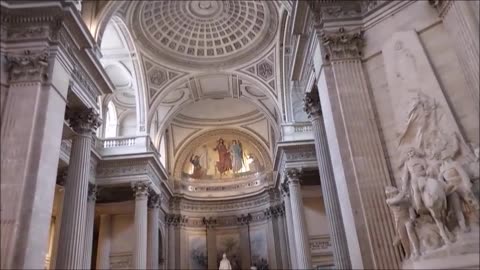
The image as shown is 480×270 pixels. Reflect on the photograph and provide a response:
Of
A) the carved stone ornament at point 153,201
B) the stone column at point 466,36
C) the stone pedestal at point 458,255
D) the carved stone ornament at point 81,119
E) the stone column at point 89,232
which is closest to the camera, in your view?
the stone pedestal at point 458,255

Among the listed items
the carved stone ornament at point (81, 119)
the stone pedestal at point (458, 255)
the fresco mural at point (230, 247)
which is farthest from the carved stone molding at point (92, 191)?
the stone pedestal at point (458, 255)

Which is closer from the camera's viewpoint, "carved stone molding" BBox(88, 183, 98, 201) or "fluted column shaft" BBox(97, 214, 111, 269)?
"carved stone molding" BBox(88, 183, 98, 201)

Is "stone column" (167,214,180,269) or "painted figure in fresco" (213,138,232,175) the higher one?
"painted figure in fresco" (213,138,232,175)

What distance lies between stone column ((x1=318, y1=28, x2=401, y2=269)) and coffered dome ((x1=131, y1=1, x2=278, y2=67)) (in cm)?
766

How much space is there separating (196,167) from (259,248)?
257 inches

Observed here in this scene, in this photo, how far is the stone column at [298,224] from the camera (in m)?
14.8

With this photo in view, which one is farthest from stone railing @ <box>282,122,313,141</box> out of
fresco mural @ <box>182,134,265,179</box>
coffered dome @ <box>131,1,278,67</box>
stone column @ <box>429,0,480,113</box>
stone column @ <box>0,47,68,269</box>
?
stone column @ <box>0,47,68,269</box>

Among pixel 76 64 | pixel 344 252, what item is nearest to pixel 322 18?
pixel 344 252

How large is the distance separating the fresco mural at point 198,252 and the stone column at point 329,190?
14880mm

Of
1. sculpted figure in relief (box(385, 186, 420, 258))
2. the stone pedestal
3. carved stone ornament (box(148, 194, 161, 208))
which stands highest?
carved stone ornament (box(148, 194, 161, 208))

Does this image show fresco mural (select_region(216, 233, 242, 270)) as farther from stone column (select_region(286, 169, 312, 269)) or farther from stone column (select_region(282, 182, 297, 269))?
stone column (select_region(286, 169, 312, 269))

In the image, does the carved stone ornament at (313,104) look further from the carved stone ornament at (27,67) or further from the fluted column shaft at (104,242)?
the fluted column shaft at (104,242)

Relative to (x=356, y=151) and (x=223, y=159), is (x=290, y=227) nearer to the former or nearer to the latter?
(x=223, y=159)

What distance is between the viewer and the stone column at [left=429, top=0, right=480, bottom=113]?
6.41 meters
